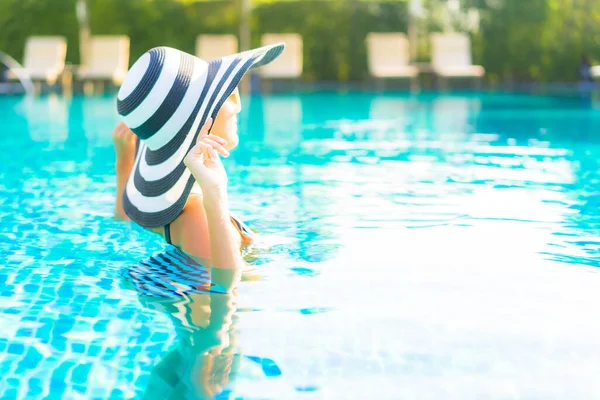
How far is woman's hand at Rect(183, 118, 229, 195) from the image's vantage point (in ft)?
8.86

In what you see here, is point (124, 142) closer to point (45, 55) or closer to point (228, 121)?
point (228, 121)

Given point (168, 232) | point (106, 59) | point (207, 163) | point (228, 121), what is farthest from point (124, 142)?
point (106, 59)

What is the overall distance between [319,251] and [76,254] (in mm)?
1076

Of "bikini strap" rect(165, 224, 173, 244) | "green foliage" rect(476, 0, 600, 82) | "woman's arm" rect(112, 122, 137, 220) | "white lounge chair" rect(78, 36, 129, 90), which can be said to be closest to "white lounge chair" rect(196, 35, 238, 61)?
"white lounge chair" rect(78, 36, 129, 90)

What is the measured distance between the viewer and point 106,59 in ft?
57.7

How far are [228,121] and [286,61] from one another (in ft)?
48.0

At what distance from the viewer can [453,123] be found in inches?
416

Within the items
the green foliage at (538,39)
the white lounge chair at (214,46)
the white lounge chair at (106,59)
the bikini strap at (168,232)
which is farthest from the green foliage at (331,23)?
the bikini strap at (168,232)

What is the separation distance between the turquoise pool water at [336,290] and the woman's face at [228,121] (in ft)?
1.85

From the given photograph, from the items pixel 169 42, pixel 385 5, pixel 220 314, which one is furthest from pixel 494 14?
pixel 220 314

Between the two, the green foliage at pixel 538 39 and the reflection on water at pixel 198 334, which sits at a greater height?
the green foliage at pixel 538 39

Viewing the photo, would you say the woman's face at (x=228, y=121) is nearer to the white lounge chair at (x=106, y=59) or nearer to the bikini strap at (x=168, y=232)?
the bikini strap at (x=168, y=232)

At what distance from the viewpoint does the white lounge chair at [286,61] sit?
17.0 metres

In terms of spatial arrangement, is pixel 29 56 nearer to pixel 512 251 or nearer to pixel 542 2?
pixel 542 2
